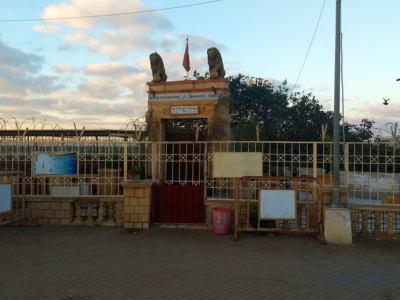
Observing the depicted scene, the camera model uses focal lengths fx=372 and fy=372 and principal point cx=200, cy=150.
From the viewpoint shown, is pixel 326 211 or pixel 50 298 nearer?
pixel 50 298

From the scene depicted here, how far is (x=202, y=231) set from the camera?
352 inches

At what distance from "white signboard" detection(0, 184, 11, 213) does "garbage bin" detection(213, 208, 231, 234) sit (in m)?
4.87

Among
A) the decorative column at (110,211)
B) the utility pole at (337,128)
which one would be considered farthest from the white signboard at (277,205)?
the decorative column at (110,211)

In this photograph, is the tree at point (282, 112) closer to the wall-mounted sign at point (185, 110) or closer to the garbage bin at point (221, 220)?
the wall-mounted sign at point (185, 110)

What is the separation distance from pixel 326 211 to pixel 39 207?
7120 millimetres

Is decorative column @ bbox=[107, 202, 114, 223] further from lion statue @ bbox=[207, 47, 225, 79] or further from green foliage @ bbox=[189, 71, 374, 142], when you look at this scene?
green foliage @ bbox=[189, 71, 374, 142]

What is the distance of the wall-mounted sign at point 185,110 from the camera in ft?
39.6

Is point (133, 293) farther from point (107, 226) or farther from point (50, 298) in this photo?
point (107, 226)

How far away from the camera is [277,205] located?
8242 millimetres

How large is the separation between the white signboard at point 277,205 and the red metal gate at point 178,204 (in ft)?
5.44

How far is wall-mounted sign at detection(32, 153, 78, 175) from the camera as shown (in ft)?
31.8

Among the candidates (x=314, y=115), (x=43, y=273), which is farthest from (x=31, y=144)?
(x=314, y=115)

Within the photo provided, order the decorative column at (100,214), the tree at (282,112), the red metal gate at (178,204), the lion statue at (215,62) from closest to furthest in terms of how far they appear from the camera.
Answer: the red metal gate at (178,204) < the decorative column at (100,214) < the lion statue at (215,62) < the tree at (282,112)

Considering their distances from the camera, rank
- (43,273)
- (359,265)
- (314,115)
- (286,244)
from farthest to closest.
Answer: (314,115) < (286,244) < (359,265) < (43,273)
